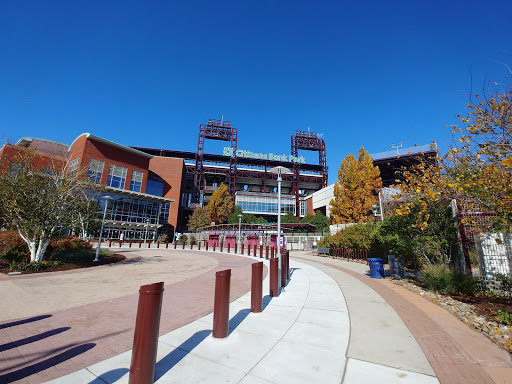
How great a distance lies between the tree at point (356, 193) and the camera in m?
27.1

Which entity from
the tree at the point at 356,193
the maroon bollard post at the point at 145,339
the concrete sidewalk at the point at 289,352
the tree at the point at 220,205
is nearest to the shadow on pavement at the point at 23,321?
the concrete sidewalk at the point at 289,352

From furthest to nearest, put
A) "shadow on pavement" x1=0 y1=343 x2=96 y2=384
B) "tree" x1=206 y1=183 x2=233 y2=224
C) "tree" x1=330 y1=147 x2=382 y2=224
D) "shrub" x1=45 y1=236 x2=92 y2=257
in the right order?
"tree" x1=206 y1=183 x2=233 y2=224
"tree" x1=330 y1=147 x2=382 y2=224
"shrub" x1=45 y1=236 x2=92 y2=257
"shadow on pavement" x1=0 y1=343 x2=96 y2=384

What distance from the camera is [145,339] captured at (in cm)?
261

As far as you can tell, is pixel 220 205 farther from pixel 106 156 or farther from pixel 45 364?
pixel 45 364

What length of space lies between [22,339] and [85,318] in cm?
107

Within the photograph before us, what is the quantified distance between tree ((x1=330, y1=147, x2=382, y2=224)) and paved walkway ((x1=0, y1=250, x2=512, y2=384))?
2239 centimetres

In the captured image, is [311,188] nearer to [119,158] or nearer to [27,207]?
[119,158]

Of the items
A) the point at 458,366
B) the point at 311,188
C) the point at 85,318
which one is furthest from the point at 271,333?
the point at 311,188

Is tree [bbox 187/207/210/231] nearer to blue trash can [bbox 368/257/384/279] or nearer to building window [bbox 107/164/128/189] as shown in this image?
building window [bbox 107/164/128/189]

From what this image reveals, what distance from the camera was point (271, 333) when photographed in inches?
160

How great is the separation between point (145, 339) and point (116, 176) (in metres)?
46.0

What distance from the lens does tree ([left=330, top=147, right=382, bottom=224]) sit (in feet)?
88.9

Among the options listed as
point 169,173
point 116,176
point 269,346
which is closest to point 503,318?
point 269,346

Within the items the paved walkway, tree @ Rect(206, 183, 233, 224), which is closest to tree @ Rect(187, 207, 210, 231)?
tree @ Rect(206, 183, 233, 224)
